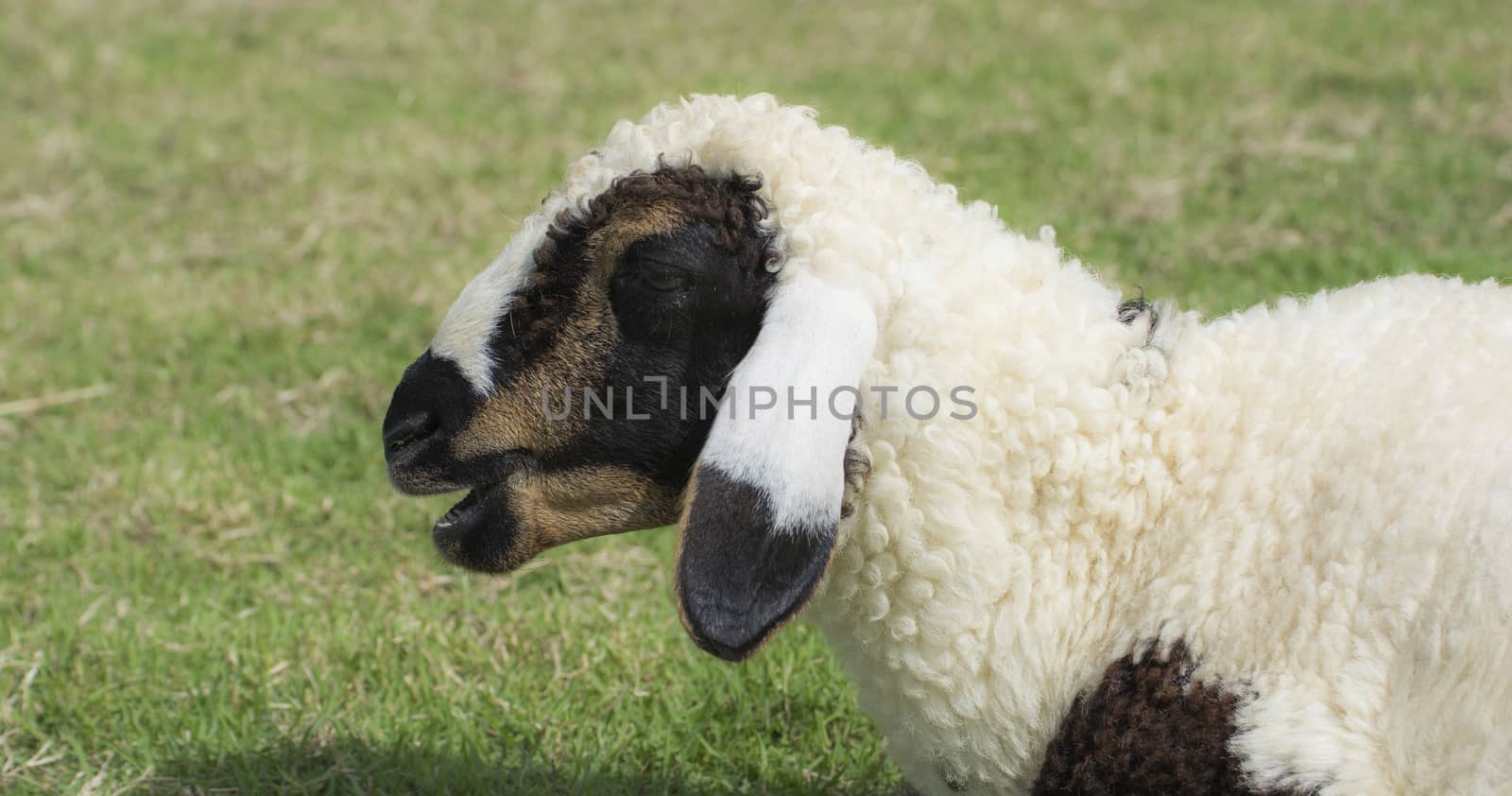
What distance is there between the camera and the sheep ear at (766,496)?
7.61 ft

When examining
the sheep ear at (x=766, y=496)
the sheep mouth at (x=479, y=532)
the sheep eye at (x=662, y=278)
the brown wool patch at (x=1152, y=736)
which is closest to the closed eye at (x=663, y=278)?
the sheep eye at (x=662, y=278)

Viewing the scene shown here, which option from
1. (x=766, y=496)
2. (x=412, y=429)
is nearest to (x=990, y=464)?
(x=766, y=496)

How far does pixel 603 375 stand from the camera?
2.66 meters

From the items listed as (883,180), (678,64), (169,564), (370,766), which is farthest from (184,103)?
(883,180)

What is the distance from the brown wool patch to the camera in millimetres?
2330

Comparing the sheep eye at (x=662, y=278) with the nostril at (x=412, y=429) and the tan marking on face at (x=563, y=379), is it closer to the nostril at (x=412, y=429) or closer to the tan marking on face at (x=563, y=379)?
the tan marking on face at (x=563, y=379)

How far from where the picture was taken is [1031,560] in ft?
8.35

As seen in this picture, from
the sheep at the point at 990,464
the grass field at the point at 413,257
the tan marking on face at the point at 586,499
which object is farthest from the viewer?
the grass field at the point at 413,257

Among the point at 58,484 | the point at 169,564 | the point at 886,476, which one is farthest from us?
the point at 58,484

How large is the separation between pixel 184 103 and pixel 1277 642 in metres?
8.51

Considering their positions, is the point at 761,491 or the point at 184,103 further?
the point at 184,103

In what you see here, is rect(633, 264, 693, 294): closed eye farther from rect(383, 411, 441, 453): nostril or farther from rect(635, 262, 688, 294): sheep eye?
rect(383, 411, 441, 453): nostril

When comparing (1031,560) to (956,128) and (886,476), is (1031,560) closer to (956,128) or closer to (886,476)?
(886,476)

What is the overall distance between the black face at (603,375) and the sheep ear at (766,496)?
0.23m
